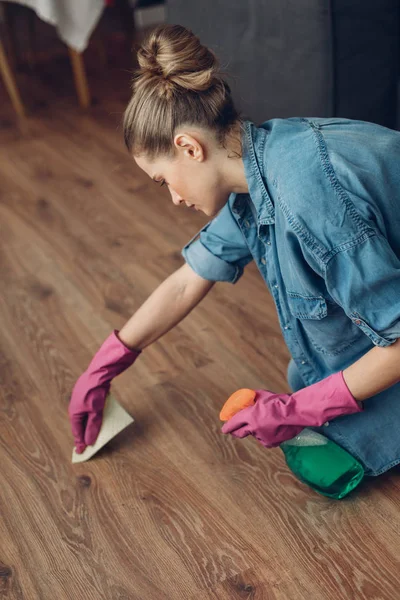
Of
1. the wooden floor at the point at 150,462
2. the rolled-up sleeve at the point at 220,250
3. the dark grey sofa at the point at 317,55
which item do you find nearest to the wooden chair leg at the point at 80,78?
the wooden floor at the point at 150,462

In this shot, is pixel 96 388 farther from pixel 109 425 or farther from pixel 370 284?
pixel 370 284

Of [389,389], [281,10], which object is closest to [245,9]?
[281,10]

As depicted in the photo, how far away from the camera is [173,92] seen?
1.03m

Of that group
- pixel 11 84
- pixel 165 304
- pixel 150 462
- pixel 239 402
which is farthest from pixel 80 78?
pixel 239 402

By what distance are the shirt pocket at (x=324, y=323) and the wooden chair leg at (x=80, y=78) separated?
2090mm

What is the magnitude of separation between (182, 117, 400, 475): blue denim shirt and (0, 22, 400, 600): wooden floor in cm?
17

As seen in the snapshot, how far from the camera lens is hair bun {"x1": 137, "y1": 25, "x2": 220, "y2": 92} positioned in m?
1.03

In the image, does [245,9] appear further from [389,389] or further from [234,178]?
[389,389]

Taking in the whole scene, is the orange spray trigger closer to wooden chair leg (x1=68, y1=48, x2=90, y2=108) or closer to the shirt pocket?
the shirt pocket

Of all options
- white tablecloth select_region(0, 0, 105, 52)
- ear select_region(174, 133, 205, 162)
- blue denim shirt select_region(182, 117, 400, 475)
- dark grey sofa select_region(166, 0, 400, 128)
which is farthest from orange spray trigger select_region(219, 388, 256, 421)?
white tablecloth select_region(0, 0, 105, 52)

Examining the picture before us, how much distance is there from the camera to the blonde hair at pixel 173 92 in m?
1.03

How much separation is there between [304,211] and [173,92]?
0.80 feet

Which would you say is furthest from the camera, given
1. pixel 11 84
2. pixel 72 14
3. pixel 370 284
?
pixel 11 84

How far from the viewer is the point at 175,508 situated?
1.29 m
